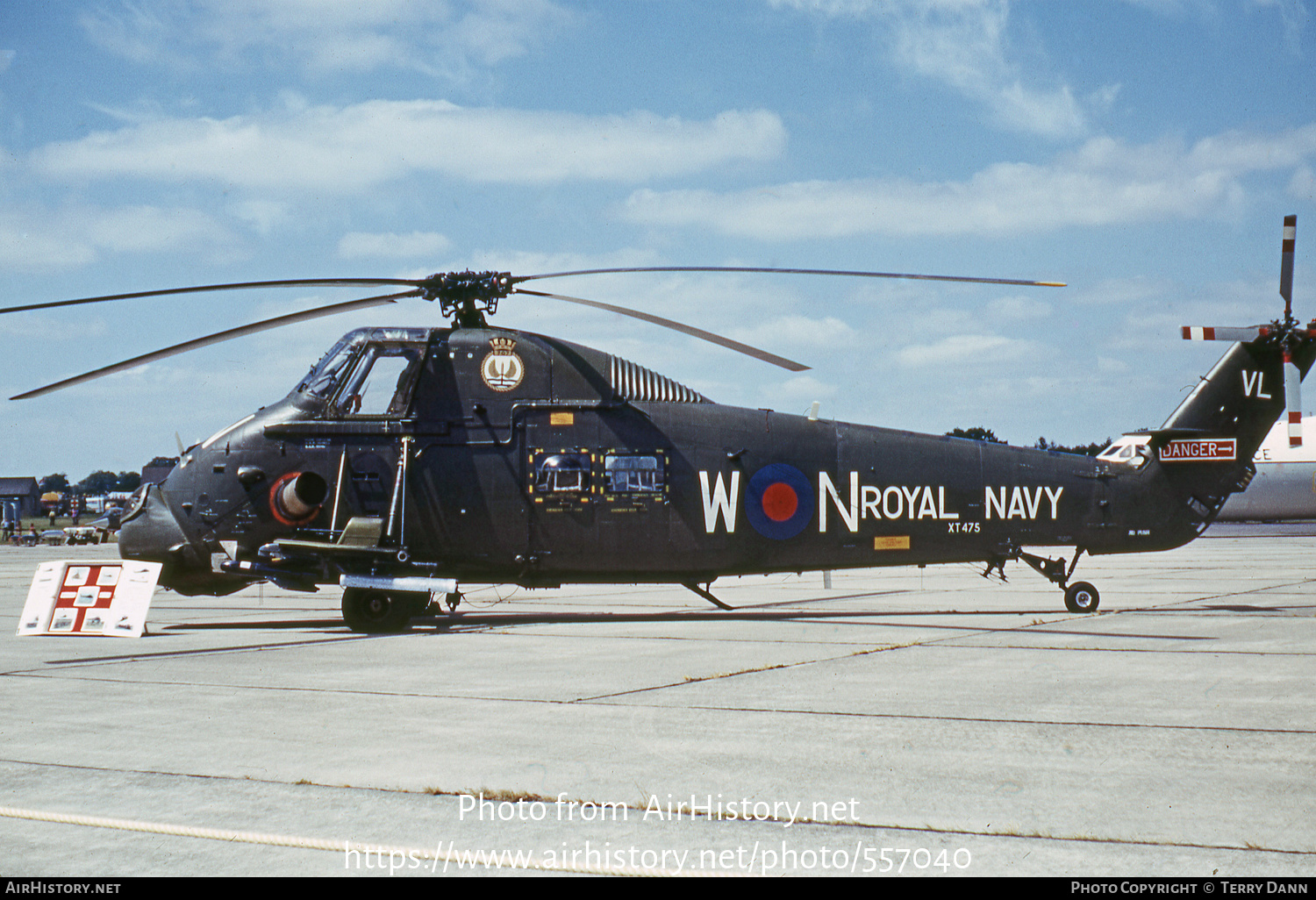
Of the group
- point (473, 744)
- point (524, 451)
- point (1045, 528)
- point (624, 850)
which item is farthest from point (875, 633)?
point (624, 850)

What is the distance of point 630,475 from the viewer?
1485 centimetres

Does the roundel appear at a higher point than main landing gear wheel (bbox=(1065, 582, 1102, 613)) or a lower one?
higher

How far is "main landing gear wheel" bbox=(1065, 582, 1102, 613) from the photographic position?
15367 mm

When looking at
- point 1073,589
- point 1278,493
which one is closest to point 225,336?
point 1073,589

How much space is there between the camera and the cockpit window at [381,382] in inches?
580

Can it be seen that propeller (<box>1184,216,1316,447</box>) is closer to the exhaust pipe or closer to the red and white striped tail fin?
the red and white striped tail fin

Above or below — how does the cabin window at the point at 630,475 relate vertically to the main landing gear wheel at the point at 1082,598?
above

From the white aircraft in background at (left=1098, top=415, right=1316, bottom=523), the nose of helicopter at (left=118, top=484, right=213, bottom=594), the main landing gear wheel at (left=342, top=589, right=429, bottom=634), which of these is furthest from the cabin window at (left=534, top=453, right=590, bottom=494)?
the white aircraft in background at (left=1098, top=415, right=1316, bottom=523)

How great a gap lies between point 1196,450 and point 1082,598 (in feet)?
9.11

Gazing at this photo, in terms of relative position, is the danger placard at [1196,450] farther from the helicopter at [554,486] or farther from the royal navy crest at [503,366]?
the royal navy crest at [503,366]

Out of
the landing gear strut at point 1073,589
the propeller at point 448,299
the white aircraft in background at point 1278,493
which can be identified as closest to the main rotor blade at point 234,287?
the propeller at point 448,299

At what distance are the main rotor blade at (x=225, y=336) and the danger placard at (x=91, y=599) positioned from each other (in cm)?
233

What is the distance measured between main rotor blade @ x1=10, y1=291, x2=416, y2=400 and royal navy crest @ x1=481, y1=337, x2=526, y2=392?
4.27 ft

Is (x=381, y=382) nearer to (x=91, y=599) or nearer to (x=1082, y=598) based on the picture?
(x=91, y=599)
